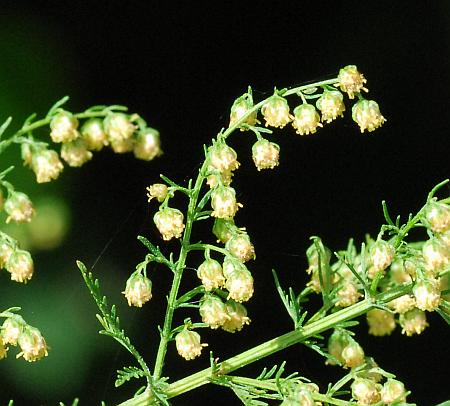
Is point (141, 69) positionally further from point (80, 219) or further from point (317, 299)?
point (317, 299)

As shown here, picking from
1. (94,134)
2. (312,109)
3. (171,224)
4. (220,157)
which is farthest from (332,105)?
(94,134)

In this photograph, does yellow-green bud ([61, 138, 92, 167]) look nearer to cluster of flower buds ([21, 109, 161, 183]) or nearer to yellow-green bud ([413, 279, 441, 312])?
cluster of flower buds ([21, 109, 161, 183])

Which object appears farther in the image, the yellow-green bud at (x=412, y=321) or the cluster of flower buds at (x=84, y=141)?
the yellow-green bud at (x=412, y=321)

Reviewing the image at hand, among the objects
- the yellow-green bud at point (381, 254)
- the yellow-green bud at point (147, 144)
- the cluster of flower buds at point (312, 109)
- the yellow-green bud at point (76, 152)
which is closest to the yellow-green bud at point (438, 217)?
the yellow-green bud at point (381, 254)

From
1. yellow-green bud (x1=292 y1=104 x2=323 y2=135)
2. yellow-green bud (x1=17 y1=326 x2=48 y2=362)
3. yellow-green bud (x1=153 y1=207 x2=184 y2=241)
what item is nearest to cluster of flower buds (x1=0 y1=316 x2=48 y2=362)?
yellow-green bud (x1=17 y1=326 x2=48 y2=362)

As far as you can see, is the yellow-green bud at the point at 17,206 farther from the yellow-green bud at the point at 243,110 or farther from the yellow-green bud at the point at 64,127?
the yellow-green bud at the point at 243,110

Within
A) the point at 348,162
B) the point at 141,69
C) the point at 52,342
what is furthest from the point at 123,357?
the point at 348,162
